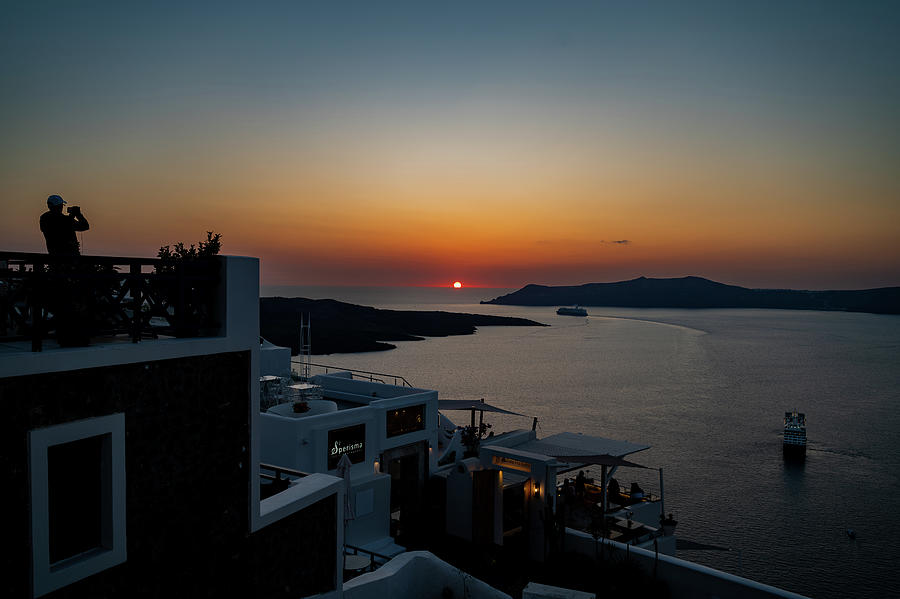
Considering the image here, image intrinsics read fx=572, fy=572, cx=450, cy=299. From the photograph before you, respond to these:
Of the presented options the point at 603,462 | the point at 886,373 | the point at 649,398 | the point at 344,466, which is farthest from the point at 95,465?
the point at 886,373

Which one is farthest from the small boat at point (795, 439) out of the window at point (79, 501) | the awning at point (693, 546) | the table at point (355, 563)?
the window at point (79, 501)

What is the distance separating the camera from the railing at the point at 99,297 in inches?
193

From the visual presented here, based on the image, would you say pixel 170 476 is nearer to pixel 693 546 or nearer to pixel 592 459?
pixel 592 459

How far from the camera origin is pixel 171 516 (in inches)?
228

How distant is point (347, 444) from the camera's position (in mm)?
17656

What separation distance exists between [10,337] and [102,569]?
7.32 feet

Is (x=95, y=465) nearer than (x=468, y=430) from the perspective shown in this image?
Yes

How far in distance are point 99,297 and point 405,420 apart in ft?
50.6

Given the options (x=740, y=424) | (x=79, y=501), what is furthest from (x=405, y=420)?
(x=740, y=424)

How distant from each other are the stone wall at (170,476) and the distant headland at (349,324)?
93.2m

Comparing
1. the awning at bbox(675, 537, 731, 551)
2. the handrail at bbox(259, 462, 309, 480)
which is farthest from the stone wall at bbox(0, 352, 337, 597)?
the awning at bbox(675, 537, 731, 551)

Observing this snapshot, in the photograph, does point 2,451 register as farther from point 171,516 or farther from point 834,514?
point 834,514

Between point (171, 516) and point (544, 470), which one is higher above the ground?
point (171, 516)

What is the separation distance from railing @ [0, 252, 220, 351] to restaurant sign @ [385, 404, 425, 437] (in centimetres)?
1376
